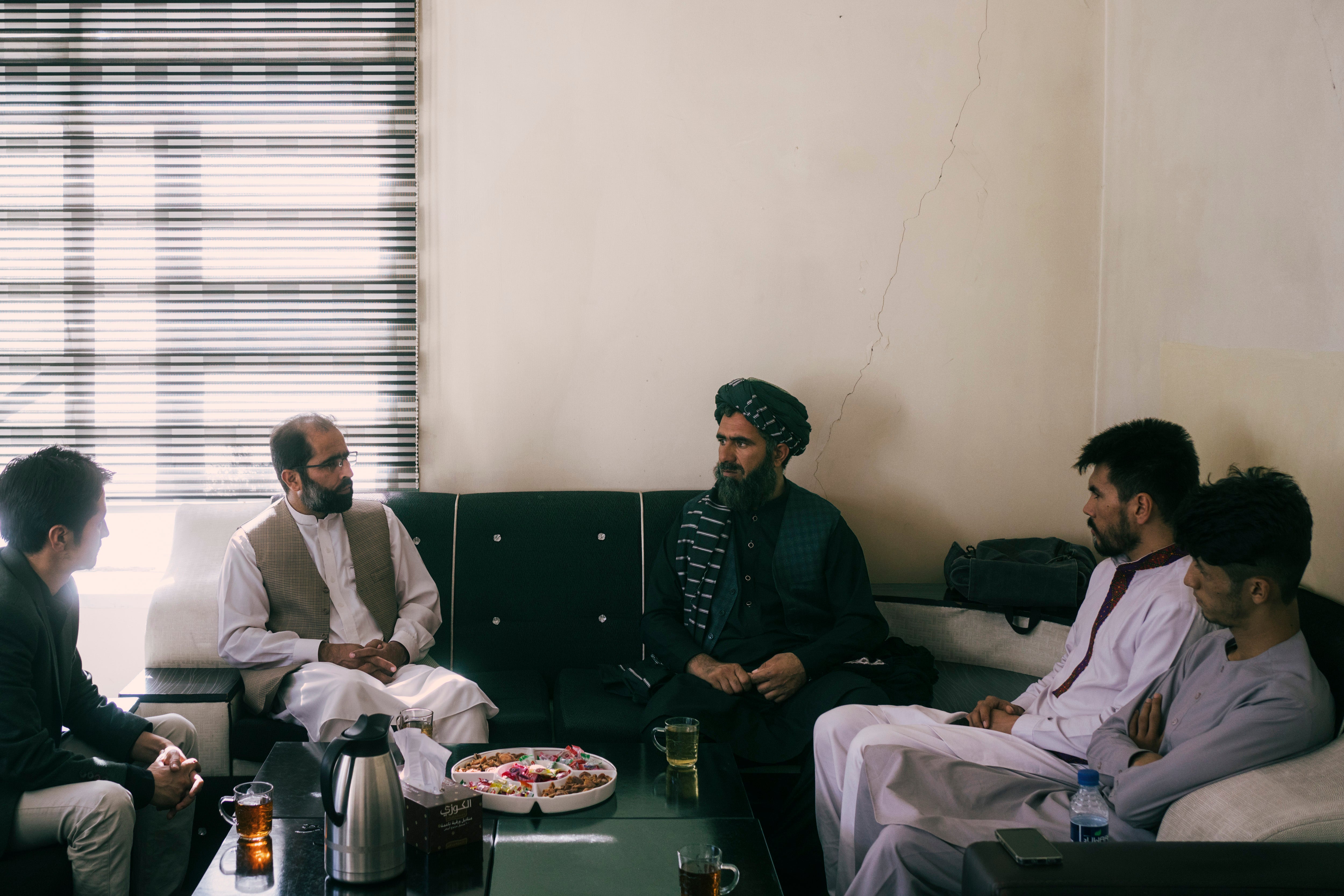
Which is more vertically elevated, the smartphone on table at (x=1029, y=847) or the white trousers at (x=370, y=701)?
the smartphone on table at (x=1029, y=847)

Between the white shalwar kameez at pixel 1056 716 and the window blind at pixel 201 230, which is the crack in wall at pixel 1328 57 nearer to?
the white shalwar kameez at pixel 1056 716

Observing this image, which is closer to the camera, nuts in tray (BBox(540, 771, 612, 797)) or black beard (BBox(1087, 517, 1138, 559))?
nuts in tray (BBox(540, 771, 612, 797))

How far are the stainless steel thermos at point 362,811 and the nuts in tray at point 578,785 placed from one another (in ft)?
1.25

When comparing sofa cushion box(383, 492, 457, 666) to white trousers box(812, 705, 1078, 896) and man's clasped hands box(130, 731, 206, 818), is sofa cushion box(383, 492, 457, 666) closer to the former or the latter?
man's clasped hands box(130, 731, 206, 818)

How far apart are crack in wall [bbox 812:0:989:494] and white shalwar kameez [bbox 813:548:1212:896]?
1170 mm

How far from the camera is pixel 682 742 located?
230 centimetres

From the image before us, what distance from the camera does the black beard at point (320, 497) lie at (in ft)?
10.2

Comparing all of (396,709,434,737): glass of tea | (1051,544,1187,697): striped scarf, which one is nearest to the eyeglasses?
(396,709,434,737): glass of tea

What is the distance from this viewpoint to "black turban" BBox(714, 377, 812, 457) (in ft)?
10.6

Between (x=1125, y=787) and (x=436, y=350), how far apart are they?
2621 millimetres

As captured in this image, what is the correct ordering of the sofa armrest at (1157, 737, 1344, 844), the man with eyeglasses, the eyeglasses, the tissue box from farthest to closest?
the eyeglasses < the man with eyeglasses < the tissue box < the sofa armrest at (1157, 737, 1344, 844)

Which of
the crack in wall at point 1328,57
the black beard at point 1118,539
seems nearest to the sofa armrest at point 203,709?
the black beard at point 1118,539

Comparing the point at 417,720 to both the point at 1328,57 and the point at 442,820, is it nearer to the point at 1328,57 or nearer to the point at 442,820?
the point at 442,820

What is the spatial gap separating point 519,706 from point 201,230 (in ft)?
6.71
